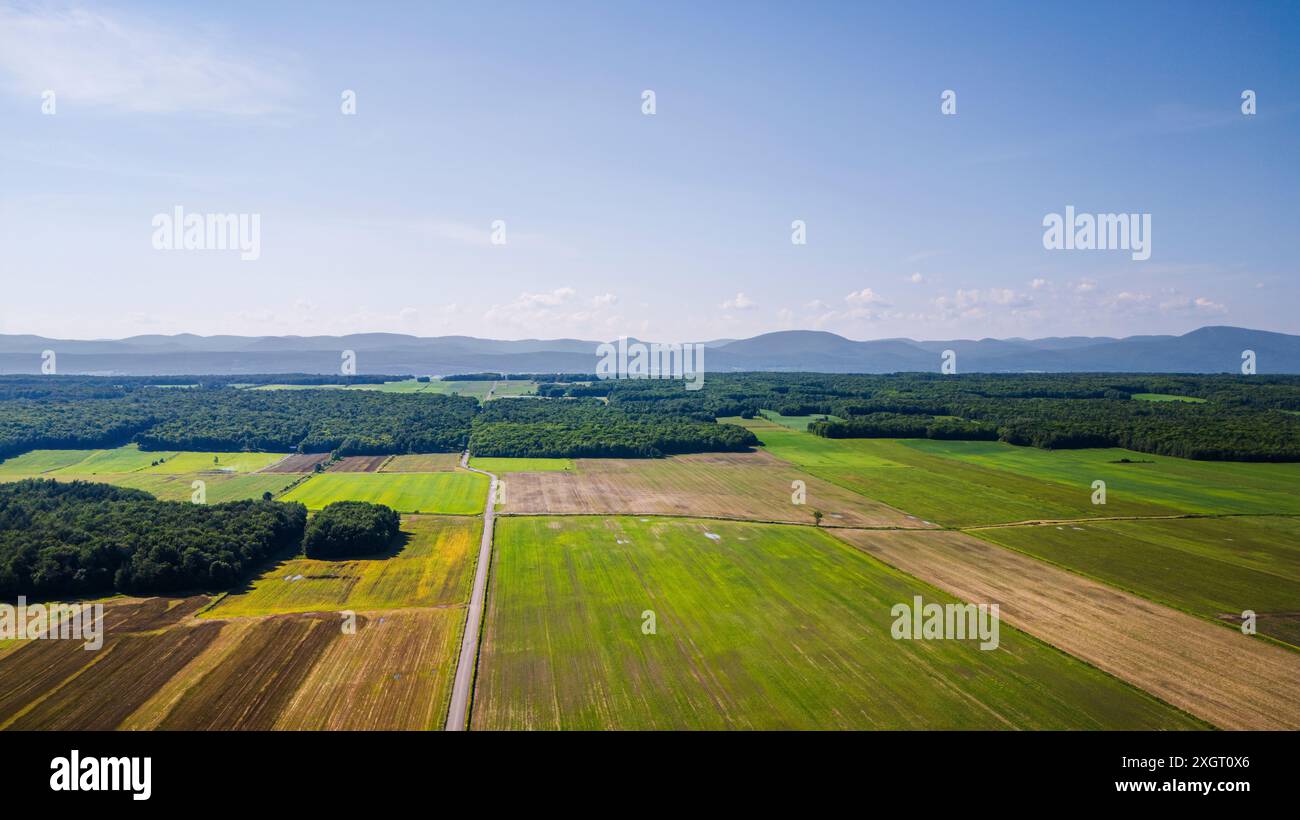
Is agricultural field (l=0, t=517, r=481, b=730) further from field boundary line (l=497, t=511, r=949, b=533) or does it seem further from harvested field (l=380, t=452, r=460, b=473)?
harvested field (l=380, t=452, r=460, b=473)

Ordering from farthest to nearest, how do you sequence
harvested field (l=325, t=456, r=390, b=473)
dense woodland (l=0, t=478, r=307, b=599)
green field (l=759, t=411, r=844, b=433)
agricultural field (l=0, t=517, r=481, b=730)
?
green field (l=759, t=411, r=844, b=433) < harvested field (l=325, t=456, r=390, b=473) < dense woodland (l=0, t=478, r=307, b=599) < agricultural field (l=0, t=517, r=481, b=730)

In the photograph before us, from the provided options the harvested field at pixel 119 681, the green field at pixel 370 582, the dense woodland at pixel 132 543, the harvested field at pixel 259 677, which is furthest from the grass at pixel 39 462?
the harvested field at pixel 259 677

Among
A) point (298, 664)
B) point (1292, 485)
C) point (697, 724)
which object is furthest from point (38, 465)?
point (1292, 485)

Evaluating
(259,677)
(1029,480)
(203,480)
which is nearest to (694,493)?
(1029,480)

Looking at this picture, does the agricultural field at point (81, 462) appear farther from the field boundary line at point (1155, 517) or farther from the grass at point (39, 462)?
the field boundary line at point (1155, 517)

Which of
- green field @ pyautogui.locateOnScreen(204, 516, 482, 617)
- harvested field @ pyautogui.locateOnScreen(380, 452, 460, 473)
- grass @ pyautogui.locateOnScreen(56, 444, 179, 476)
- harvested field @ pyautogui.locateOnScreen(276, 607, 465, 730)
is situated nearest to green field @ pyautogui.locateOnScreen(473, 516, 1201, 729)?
harvested field @ pyautogui.locateOnScreen(276, 607, 465, 730)

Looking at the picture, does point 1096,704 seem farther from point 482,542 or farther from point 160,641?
point 160,641

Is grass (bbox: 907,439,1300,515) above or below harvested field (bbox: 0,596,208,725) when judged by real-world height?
above
